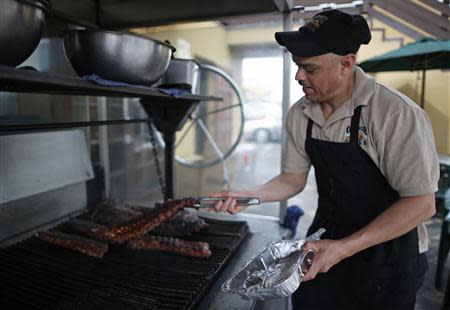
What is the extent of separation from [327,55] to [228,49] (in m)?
3.50

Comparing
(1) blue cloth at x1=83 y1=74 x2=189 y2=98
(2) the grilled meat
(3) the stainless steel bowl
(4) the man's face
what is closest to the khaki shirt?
(4) the man's face

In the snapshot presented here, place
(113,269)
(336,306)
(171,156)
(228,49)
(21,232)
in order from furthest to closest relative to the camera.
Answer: (228,49)
(171,156)
(21,232)
(113,269)
(336,306)

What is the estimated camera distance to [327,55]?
1447 mm

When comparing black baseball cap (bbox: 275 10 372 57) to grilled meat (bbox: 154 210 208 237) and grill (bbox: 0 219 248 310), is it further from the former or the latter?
grilled meat (bbox: 154 210 208 237)

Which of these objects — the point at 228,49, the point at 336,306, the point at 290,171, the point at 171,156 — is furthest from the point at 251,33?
the point at 336,306

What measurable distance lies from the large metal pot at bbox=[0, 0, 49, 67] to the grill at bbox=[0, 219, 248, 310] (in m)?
1.16

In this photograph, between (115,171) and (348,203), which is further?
(115,171)

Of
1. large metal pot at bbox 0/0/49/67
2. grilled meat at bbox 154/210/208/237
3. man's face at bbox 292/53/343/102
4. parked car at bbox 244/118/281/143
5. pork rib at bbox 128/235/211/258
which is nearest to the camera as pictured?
large metal pot at bbox 0/0/49/67

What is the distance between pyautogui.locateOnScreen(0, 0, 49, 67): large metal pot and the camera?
1042 millimetres

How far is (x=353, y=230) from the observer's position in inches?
65.9

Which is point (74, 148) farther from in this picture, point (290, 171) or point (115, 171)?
point (290, 171)

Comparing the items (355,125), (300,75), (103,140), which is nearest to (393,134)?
(355,125)

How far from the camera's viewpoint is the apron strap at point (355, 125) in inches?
60.9

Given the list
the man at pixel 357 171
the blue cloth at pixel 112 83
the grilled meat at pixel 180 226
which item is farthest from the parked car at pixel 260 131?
the man at pixel 357 171
